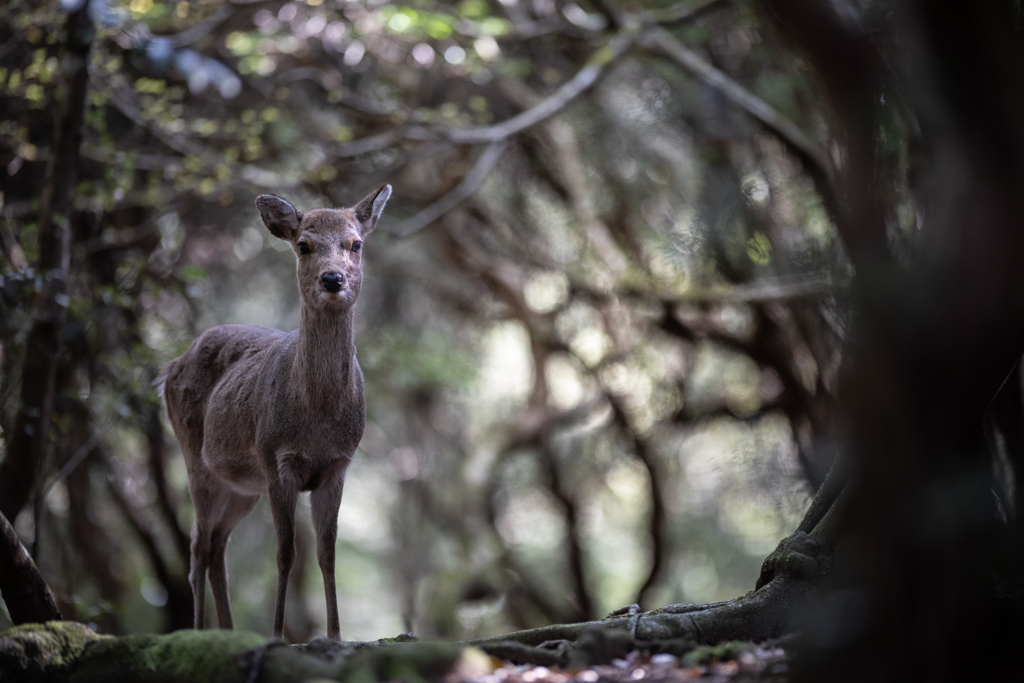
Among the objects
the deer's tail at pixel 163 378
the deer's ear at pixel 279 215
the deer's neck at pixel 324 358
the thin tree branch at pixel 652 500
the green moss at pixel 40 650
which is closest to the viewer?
the green moss at pixel 40 650

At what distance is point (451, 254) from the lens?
11.1m

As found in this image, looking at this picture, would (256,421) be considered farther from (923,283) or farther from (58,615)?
(923,283)

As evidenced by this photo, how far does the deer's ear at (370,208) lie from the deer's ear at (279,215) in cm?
32

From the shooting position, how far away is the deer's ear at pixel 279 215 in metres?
4.62

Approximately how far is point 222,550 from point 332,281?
2074 mm

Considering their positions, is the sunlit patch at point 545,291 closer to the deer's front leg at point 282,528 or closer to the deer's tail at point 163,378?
the deer's tail at point 163,378

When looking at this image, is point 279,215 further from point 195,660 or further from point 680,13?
point 680,13

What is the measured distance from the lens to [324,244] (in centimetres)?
449

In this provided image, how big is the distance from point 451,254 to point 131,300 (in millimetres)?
5329

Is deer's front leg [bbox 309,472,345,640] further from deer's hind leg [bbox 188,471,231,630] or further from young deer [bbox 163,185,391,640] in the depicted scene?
deer's hind leg [bbox 188,471,231,630]

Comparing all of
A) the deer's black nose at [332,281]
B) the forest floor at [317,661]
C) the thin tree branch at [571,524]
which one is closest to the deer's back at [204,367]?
the deer's black nose at [332,281]

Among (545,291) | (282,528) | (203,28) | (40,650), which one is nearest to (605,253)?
(545,291)

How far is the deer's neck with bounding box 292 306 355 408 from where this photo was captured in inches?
Result: 174

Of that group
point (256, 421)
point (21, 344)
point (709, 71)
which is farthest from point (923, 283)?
point (709, 71)
